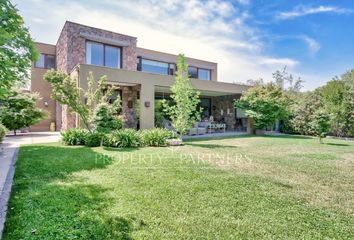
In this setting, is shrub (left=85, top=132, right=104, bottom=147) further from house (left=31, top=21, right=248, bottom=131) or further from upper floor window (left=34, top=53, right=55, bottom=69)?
upper floor window (left=34, top=53, right=55, bottom=69)

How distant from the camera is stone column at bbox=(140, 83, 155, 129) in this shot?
15.4 m

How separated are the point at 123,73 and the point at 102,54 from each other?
20.1ft

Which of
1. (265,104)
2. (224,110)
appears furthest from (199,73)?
(265,104)

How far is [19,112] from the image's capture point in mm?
16656

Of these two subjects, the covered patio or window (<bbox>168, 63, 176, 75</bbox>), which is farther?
window (<bbox>168, 63, 176, 75</bbox>)

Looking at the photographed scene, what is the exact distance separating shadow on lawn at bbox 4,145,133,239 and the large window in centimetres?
1338

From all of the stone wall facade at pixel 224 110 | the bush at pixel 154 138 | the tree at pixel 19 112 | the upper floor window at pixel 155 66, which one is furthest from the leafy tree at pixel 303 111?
the tree at pixel 19 112

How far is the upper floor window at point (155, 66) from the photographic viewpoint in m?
23.2

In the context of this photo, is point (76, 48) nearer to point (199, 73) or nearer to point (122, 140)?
point (122, 140)

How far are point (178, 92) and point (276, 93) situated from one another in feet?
33.2

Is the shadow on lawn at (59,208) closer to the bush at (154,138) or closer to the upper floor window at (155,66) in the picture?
the bush at (154,138)

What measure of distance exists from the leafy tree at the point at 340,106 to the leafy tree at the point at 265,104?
138 inches

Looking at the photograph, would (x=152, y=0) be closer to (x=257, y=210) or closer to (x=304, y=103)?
(x=257, y=210)

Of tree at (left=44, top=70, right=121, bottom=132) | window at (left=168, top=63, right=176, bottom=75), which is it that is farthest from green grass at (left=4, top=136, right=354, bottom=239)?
window at (left=168, top=63, right=176, bottom=75)
